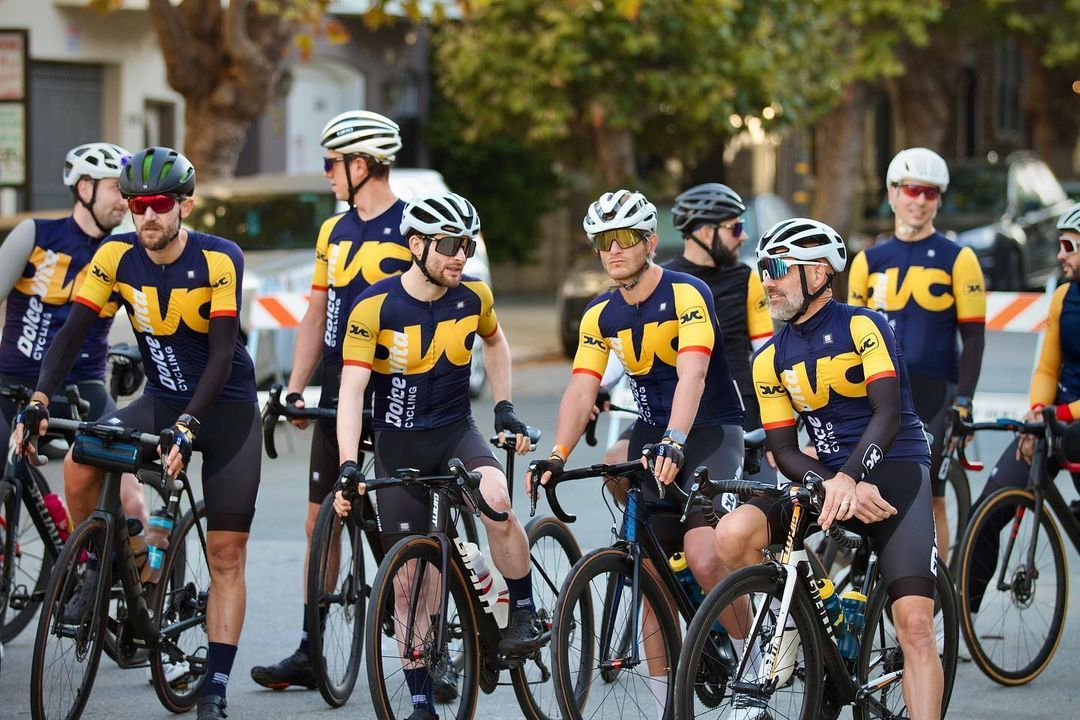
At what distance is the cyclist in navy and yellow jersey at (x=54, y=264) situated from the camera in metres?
7.04

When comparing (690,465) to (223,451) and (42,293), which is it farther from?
(42,293)

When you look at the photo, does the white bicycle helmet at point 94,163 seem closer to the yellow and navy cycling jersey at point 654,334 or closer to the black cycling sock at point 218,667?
the black cycling sock at point 218,667

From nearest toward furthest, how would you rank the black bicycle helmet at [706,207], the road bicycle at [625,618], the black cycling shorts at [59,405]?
the road bicycle at [625,618], the black cycling shorts at [59,405], the black bicycle helmet at [706,207]

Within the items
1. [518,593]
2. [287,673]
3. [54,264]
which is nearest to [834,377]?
[518,593]

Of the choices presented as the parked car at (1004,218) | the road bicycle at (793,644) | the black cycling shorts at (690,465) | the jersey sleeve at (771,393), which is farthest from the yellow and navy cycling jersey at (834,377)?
the parked car at (1004,218)

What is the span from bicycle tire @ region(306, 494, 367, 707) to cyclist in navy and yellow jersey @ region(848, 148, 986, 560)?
2550 millimetres

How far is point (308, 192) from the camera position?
1462 cm

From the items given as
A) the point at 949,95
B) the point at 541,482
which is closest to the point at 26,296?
the point at 541,482

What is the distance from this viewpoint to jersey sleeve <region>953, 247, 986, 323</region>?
24.4 ft

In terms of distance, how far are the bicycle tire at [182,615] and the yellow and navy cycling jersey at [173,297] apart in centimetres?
56

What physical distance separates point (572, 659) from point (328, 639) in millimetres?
1383

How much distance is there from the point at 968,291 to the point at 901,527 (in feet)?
7.45

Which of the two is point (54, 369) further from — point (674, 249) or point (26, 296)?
point (674, 249)

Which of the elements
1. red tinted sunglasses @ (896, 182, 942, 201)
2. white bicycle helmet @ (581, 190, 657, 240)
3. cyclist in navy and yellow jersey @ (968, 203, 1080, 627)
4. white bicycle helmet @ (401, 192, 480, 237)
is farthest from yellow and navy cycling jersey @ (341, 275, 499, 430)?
red tinted sunglasses @ (896, 182, 942, 201)
